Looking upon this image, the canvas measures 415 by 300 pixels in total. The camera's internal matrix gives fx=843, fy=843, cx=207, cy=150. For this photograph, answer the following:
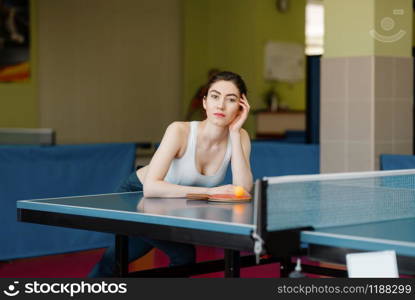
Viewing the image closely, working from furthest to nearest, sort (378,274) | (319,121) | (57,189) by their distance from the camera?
(319,121)
(57,189)
(378,274)

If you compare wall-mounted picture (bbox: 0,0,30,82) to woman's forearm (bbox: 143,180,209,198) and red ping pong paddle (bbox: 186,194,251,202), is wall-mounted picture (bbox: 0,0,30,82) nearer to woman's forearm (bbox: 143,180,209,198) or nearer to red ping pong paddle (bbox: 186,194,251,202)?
woman's forearm (bbox: 143,180,209,198)

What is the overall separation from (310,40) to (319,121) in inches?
323

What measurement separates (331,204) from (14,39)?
8.42 meters

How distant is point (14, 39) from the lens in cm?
1087

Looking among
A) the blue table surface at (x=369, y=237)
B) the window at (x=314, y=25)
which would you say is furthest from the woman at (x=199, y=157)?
the window at (x=314, y=25)

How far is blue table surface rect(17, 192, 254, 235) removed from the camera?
9.61 feet

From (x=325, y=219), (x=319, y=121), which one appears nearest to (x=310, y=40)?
(x=319, y=121)

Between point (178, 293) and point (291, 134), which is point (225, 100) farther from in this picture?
point (291, 134)

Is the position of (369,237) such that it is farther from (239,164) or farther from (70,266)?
(70,266)

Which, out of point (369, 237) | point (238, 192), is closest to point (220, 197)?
point (238, 192)

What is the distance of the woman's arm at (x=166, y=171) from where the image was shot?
3.79m

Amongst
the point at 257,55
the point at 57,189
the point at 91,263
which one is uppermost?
the point at 257,55

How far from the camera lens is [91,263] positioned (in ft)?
21.8
